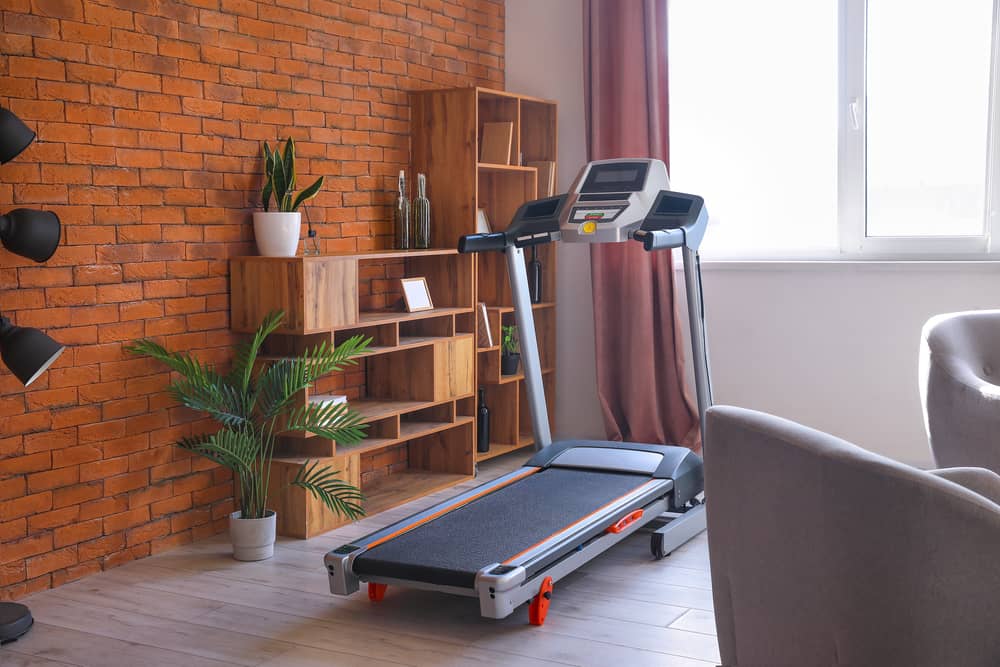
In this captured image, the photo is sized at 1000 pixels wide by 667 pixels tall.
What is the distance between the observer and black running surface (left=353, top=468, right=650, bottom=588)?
125 inches

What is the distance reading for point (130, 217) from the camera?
3.72m

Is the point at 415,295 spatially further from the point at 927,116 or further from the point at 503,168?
the point at 927,116

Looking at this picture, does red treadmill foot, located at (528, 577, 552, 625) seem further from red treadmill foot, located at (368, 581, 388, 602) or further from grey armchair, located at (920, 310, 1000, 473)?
grey armchair, located at (920, 310, 1000, 473)

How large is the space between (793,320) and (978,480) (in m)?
3.38

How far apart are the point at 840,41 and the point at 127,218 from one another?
11.5 feet

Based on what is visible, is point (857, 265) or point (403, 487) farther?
point (857, 265)

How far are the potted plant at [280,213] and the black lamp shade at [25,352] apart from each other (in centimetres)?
126

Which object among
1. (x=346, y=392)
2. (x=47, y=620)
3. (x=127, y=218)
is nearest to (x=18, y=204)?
(x=127, y=218)

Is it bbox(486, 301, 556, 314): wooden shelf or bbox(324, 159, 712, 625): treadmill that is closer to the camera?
bbox(324, 159, 712, 625): treadmill

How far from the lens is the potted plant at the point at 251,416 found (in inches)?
145

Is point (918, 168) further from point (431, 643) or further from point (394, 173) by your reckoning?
point (431, 643)

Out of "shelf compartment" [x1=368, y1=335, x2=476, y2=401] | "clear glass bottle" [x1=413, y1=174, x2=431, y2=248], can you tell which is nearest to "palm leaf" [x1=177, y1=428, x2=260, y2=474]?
"shelf compartment" [x1=368, y1=335, x2=476, y2=401]

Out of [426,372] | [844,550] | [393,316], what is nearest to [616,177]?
[393,316]

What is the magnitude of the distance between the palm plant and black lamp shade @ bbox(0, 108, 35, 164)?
934 millimetres
